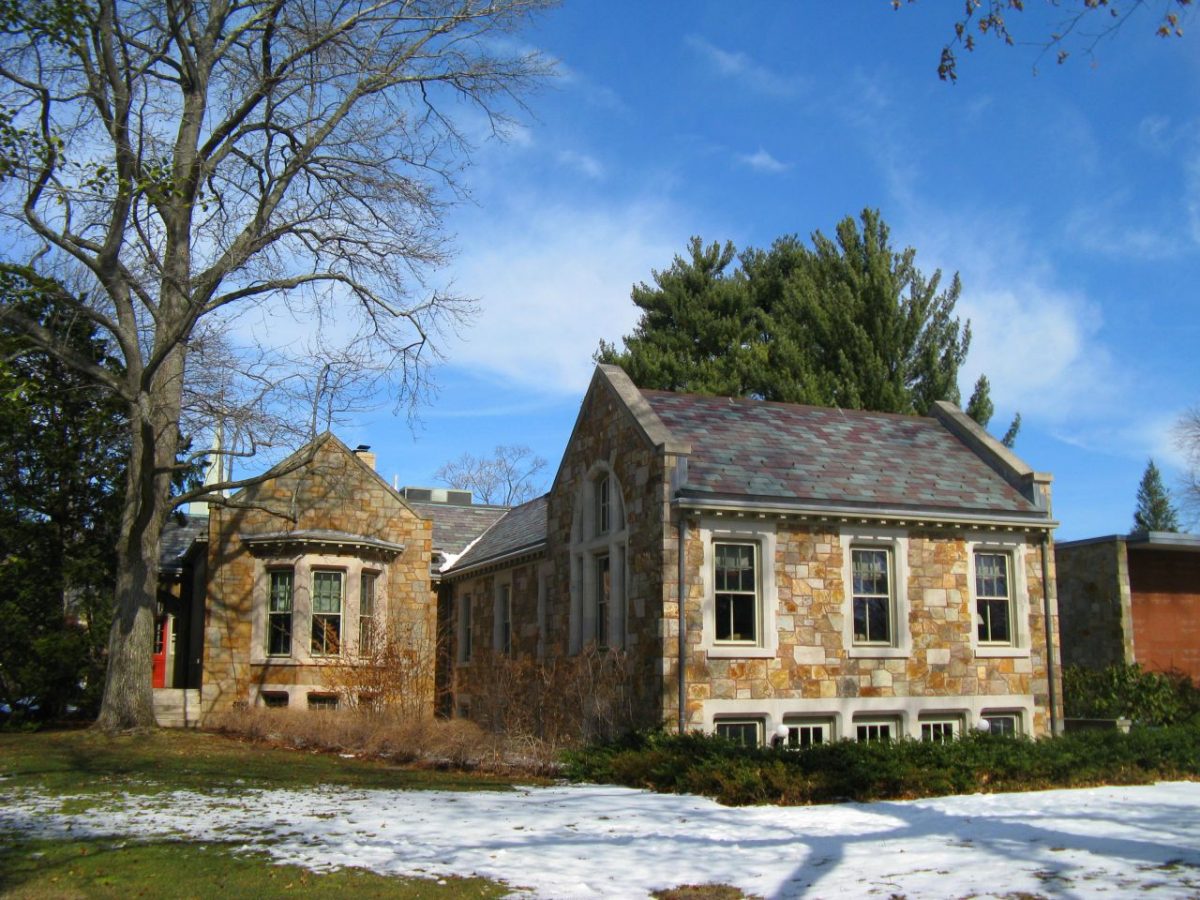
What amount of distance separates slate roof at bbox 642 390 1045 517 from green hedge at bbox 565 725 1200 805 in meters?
4.71

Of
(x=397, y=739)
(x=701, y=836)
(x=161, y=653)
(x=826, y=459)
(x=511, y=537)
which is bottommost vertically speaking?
(x=701, y=836)

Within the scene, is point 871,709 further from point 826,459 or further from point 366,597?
point 366,597

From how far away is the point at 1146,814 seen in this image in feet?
37.0

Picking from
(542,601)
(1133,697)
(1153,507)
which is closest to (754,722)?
(542,601)

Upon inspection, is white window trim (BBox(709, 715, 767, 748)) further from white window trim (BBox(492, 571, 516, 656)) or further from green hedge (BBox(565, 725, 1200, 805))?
white window trim (BBox(492, 571, 516, 656))

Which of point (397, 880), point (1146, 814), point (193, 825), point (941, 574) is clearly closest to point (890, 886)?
point (397, 880)

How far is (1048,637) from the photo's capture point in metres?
20.0

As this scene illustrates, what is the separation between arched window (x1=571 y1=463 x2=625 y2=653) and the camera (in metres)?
19.3

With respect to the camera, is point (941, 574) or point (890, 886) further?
point (941, 574)

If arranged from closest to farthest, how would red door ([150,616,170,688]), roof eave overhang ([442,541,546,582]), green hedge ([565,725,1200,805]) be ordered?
1. green hedge ([565,725,1200,805])
2. roof eave overhang ([442,541,546,582])
3. red door ([150,616,170,688])

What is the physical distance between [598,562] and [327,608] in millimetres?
7797

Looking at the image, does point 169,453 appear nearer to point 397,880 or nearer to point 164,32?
point 164,32

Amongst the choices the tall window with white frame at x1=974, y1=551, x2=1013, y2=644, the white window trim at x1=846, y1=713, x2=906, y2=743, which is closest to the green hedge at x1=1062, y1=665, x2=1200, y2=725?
the tall window with white frame at x1=974, y1=551, x2=1013, y2=644

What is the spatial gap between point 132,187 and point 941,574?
561 inches
